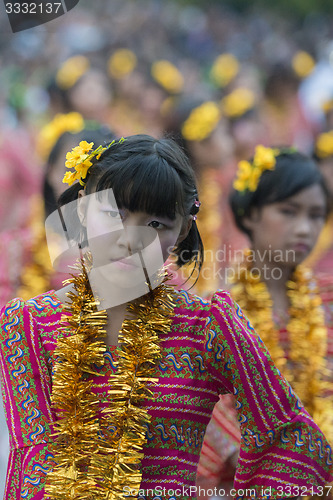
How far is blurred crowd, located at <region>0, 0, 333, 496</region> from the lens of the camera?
477 cm

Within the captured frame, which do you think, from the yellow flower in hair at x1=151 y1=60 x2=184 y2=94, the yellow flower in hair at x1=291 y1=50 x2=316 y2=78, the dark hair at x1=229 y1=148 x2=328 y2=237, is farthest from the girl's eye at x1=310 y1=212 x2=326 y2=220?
the yellow flower in hair at x1=291 y1=50 x2=316 y2=78

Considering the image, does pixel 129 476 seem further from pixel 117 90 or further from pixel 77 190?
pixel 117 90

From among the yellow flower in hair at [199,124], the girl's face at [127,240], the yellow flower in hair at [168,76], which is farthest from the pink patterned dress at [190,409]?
the yellow flower in hair at [168,76]

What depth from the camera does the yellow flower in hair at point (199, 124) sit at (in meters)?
6.62

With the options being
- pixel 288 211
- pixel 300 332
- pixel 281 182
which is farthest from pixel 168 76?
pixel 300 332

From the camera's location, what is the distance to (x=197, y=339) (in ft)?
6.07

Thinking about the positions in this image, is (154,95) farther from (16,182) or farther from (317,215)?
(317,215)

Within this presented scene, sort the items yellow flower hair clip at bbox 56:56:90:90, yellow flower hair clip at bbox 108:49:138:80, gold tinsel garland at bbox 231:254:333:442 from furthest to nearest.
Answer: yellow flower hair clip at bbox 108:49:138:80 → yellow flower hair clip at bbox 56:56:90:90 → gold tinsel garland at bbox 231:254:333:442

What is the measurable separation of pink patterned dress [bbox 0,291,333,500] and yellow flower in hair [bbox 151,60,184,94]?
7517mm

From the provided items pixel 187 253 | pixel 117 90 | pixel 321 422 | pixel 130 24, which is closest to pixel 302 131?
pixel 117 90

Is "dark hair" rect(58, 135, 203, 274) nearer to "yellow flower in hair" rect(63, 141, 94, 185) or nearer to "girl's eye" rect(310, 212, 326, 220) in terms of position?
"yellow flower in hair" rect(63, 141, 94, 185)

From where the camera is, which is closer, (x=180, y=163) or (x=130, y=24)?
(x=180, y=163)

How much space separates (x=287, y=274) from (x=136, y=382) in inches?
80.9

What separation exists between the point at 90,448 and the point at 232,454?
1.46 meters
